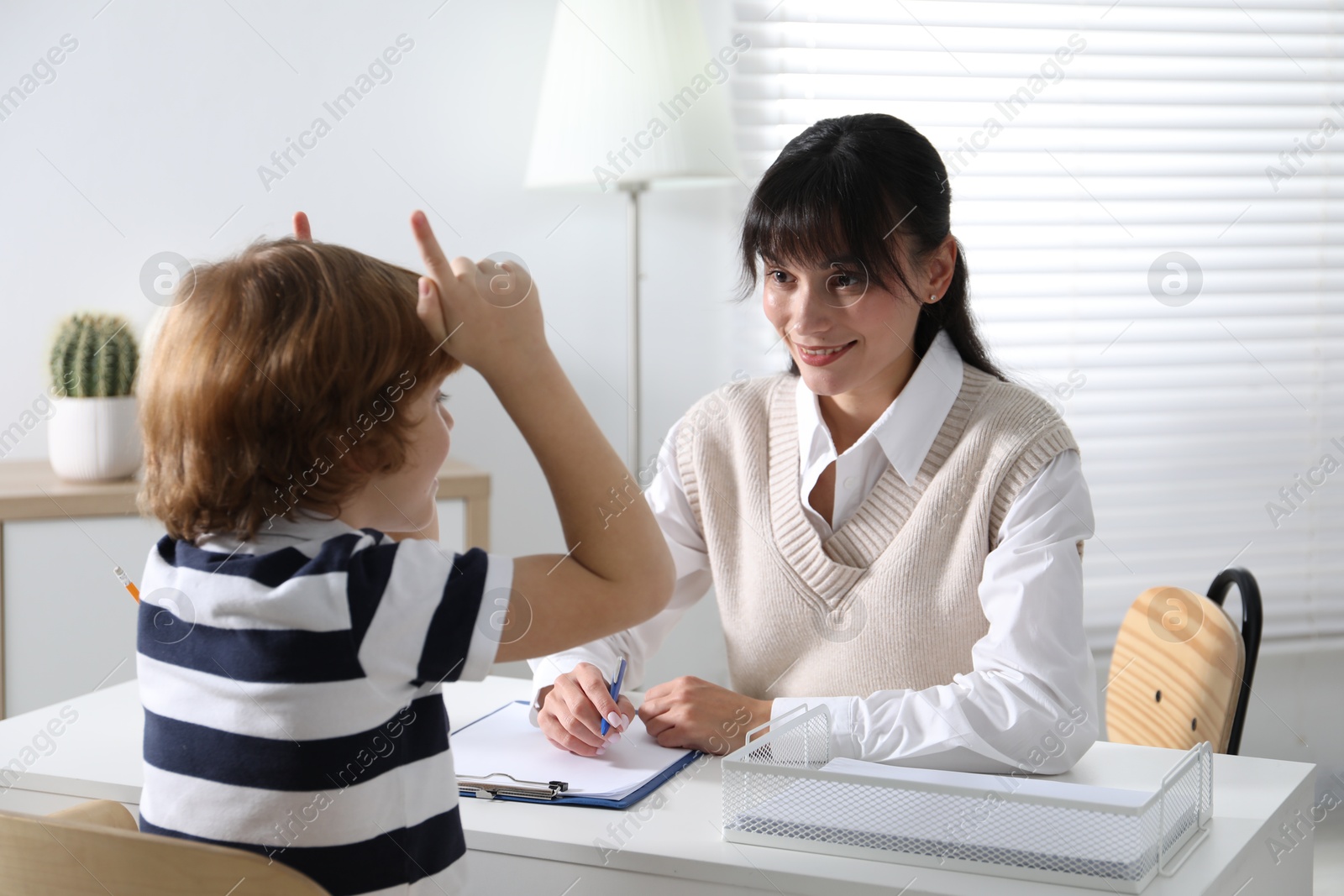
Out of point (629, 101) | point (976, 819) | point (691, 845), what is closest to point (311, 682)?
point (691, 845)

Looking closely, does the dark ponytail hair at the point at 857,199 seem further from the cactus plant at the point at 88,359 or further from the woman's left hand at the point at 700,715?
the cactus plant at the point at 88,359

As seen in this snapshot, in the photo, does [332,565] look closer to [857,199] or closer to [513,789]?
[513,789]

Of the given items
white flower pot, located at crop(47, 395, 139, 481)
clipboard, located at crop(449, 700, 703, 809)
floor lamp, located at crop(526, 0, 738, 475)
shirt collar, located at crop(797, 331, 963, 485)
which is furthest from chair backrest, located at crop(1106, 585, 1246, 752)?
white flower pot, located at crop(47, 395, 139, 481)

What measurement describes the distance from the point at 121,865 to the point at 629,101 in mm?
1743

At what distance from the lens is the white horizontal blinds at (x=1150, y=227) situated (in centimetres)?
260

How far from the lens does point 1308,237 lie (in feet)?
9.09

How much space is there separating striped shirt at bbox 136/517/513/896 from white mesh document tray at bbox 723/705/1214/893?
11.4 inches

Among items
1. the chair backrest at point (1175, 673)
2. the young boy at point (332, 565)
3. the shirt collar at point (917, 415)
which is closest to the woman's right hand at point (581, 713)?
the young boy at point (332, 565)

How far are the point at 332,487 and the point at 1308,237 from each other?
8.75 feet

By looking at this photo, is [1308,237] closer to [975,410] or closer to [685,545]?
[975,410]

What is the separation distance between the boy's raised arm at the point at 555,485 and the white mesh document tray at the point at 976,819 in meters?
0.23

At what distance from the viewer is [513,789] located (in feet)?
3.49

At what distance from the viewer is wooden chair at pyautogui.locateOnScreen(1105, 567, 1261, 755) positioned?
137 cm

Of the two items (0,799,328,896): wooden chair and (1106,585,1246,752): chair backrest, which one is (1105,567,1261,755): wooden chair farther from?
(0,799,328,896): wooden chair
